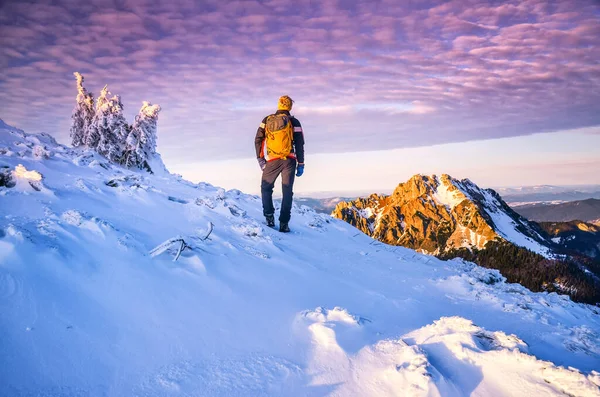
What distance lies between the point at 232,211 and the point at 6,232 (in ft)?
18.4

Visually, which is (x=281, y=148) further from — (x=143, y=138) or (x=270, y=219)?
(x=143, y=138)

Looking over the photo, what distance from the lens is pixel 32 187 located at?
7.20 metres

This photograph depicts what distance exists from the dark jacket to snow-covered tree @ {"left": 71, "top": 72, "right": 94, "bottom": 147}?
144ft

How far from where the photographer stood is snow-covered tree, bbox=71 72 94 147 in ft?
142

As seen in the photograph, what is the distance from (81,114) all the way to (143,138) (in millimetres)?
12877

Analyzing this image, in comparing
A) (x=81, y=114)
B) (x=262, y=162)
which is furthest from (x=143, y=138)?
(x=262, y=162)

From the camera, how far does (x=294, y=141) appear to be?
8.82 m

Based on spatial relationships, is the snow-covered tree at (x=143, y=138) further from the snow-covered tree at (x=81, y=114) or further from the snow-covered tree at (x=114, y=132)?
the snow-covered tree at (x=81, y=114)

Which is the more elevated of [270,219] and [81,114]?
[81,114]

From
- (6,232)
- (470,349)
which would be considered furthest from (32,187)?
(470,349)

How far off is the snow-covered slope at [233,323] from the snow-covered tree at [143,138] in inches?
1338

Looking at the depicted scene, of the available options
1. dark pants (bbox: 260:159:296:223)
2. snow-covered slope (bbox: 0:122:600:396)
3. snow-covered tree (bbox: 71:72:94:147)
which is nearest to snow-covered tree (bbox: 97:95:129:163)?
snow-covered tree (bbox: 71:72:94:147)

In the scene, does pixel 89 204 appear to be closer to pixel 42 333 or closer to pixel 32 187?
pixel 32 187

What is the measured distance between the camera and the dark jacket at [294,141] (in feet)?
28.5
